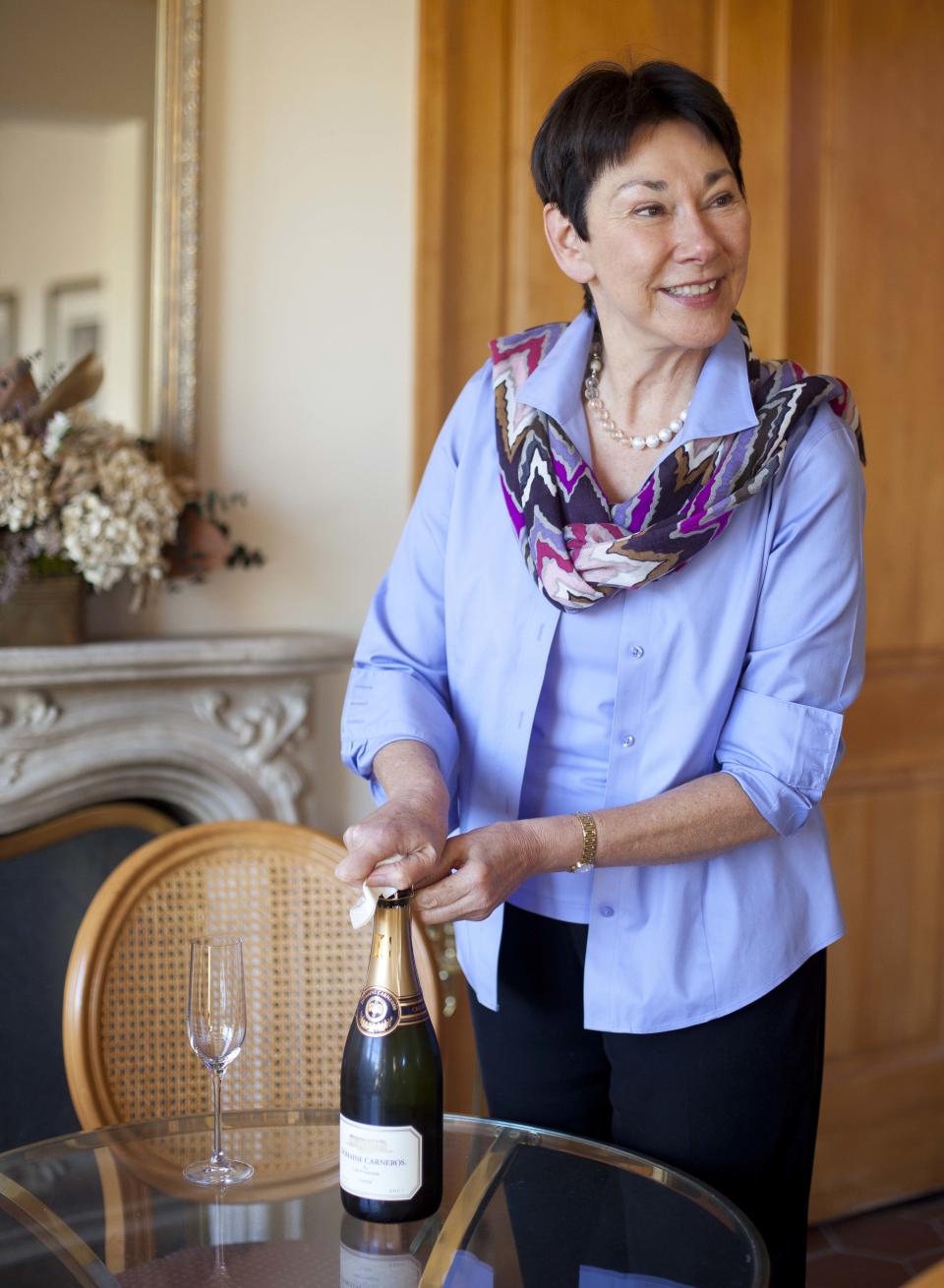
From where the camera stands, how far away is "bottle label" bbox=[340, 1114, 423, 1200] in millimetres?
1100

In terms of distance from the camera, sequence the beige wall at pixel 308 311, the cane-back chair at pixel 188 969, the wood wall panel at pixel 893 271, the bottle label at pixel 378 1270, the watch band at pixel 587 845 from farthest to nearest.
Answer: the wood wall panel at pixel 893 271
the beige wall at pixel 308 311
the cane-back chair at pixel 188 969
the watch band at pixel 587 845
the bottle label at pixel 378 1270

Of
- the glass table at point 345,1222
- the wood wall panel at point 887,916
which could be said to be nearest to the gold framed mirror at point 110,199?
the glass table at point 345,1222

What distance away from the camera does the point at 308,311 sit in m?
2.49

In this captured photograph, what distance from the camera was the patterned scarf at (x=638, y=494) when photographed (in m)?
1.41

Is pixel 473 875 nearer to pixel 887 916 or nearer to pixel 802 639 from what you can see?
pixel 802 639

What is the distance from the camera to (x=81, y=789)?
7.49 ft

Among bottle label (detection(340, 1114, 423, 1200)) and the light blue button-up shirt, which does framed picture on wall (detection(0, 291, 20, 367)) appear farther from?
bottle label (detection(340, 1114, 423, 1200))

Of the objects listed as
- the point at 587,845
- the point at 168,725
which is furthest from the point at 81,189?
the point at 587,845

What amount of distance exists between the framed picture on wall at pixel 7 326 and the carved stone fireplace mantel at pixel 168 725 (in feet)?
1.68

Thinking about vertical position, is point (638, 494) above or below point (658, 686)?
above

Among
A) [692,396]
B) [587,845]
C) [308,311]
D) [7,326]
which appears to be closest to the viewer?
[587,845]

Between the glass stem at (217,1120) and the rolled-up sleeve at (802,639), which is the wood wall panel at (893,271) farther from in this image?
the glass stem at (217,1120)

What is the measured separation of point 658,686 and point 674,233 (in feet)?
1.54

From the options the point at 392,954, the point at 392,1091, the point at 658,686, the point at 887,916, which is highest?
the point at 658,686
